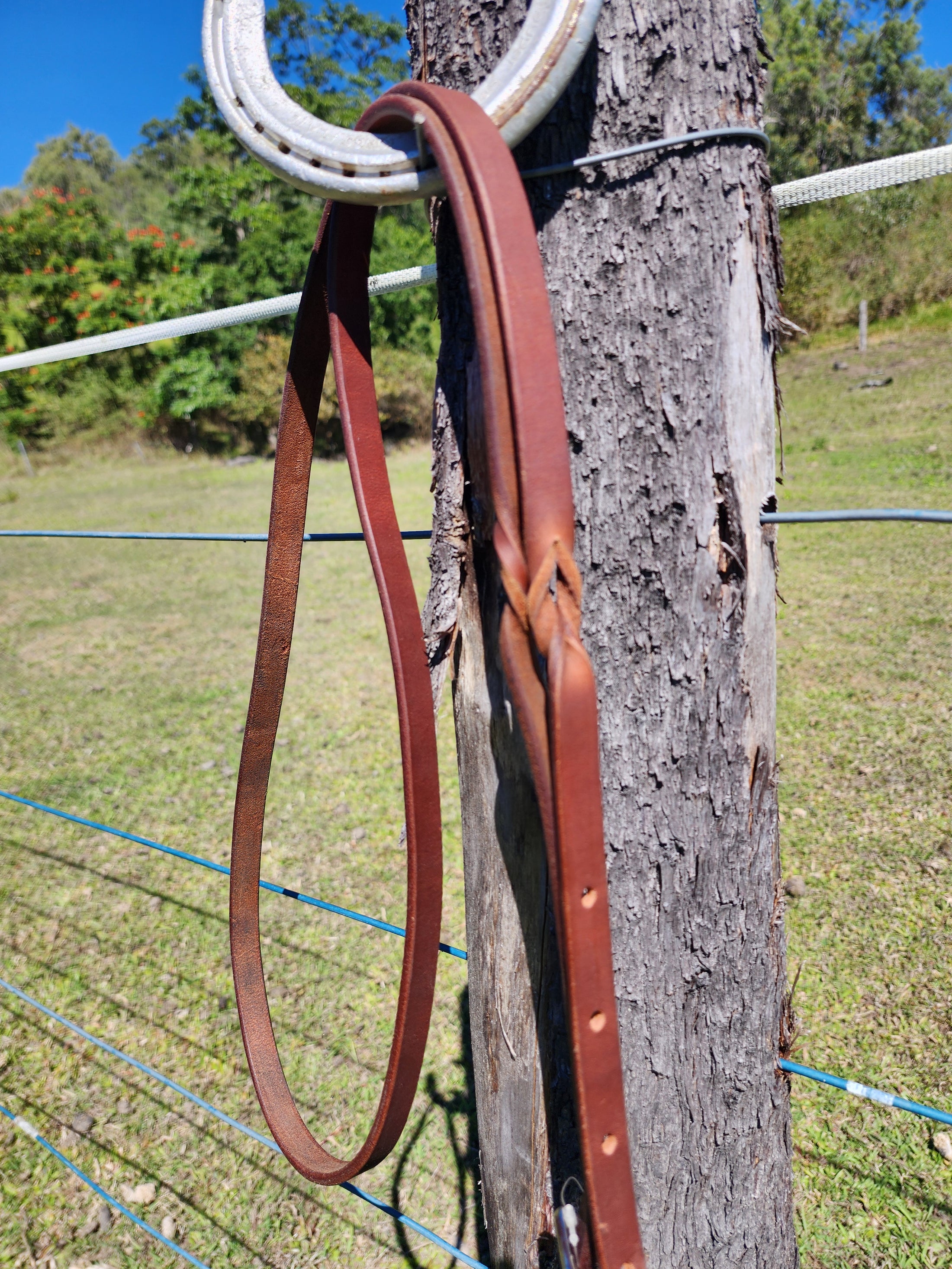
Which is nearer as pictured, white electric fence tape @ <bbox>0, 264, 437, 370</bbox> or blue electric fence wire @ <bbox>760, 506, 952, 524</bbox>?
blue electric fence wire @ <bbox>760, 506, 952, 524</bbox>

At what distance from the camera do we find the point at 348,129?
72 centimetres

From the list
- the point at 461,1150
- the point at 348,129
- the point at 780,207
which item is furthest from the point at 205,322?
the point at 461,1150

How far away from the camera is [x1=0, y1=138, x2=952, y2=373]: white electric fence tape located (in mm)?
951

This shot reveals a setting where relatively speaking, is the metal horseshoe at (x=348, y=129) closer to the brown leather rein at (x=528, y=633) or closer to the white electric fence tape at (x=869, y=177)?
the brown leather rein at (x=528, y=633)

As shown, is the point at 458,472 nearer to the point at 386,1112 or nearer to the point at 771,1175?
the point at 386,1112

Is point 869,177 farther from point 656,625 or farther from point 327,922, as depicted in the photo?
point 327,922

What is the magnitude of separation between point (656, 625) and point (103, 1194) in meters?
1.45

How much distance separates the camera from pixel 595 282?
0.70 m

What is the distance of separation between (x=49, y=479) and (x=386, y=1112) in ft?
50.2

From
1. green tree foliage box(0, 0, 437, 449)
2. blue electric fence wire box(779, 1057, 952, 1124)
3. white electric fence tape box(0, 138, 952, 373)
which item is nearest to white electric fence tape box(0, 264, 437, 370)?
white electric fence tape box(0, 138, 952, 373)

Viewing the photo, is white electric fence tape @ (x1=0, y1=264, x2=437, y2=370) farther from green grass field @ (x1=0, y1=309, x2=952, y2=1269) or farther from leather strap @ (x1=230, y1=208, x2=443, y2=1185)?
green grass field @ (x1=0, y1=309, x2=952, y2=1269)

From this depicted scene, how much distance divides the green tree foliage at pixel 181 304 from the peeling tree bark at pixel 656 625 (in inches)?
548

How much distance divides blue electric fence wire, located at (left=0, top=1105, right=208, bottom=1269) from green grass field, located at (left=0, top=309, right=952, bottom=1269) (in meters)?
0.04

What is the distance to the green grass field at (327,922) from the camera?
188 cm
